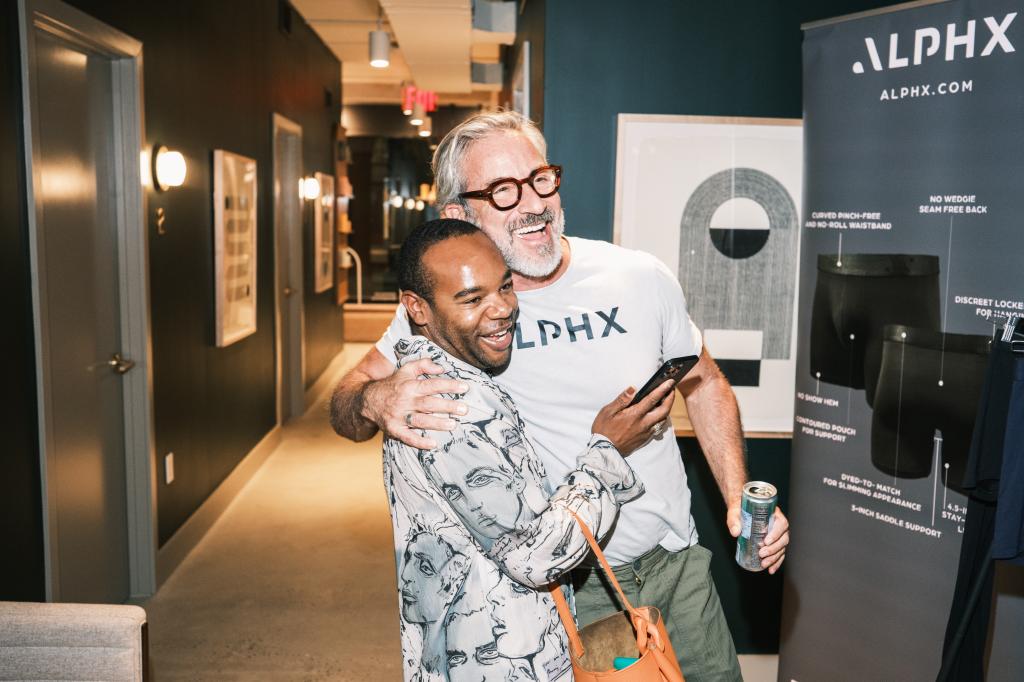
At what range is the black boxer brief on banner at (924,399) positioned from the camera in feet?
7.22

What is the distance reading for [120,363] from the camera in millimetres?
3736

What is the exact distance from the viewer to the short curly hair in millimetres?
1438

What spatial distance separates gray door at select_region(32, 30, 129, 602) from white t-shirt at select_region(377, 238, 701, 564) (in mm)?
1819

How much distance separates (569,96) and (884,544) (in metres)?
1.69

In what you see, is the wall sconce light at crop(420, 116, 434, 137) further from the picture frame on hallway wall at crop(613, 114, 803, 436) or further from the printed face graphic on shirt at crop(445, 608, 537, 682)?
the printed face graphic on shirt at crop(445, 608, 537, 682)

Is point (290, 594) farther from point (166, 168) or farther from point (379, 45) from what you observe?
point (379, 45)

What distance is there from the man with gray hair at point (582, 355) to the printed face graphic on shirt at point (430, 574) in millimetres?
382

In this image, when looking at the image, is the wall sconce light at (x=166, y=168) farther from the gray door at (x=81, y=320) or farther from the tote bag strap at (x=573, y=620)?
the tote bag strap at (x=573, y=620)

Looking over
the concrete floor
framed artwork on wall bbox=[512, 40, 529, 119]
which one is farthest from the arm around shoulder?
framed artwork on wall bbox=[512, 40, 529, 119]

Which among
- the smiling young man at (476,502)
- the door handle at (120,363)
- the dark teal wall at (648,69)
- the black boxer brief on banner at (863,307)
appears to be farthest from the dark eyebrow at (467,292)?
the door handle at (120,363)

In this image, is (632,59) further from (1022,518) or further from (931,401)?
(1022,518)

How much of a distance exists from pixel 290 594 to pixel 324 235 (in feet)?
16.6

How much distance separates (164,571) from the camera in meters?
4.15

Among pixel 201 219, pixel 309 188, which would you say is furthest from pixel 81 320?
pixel 309 188
